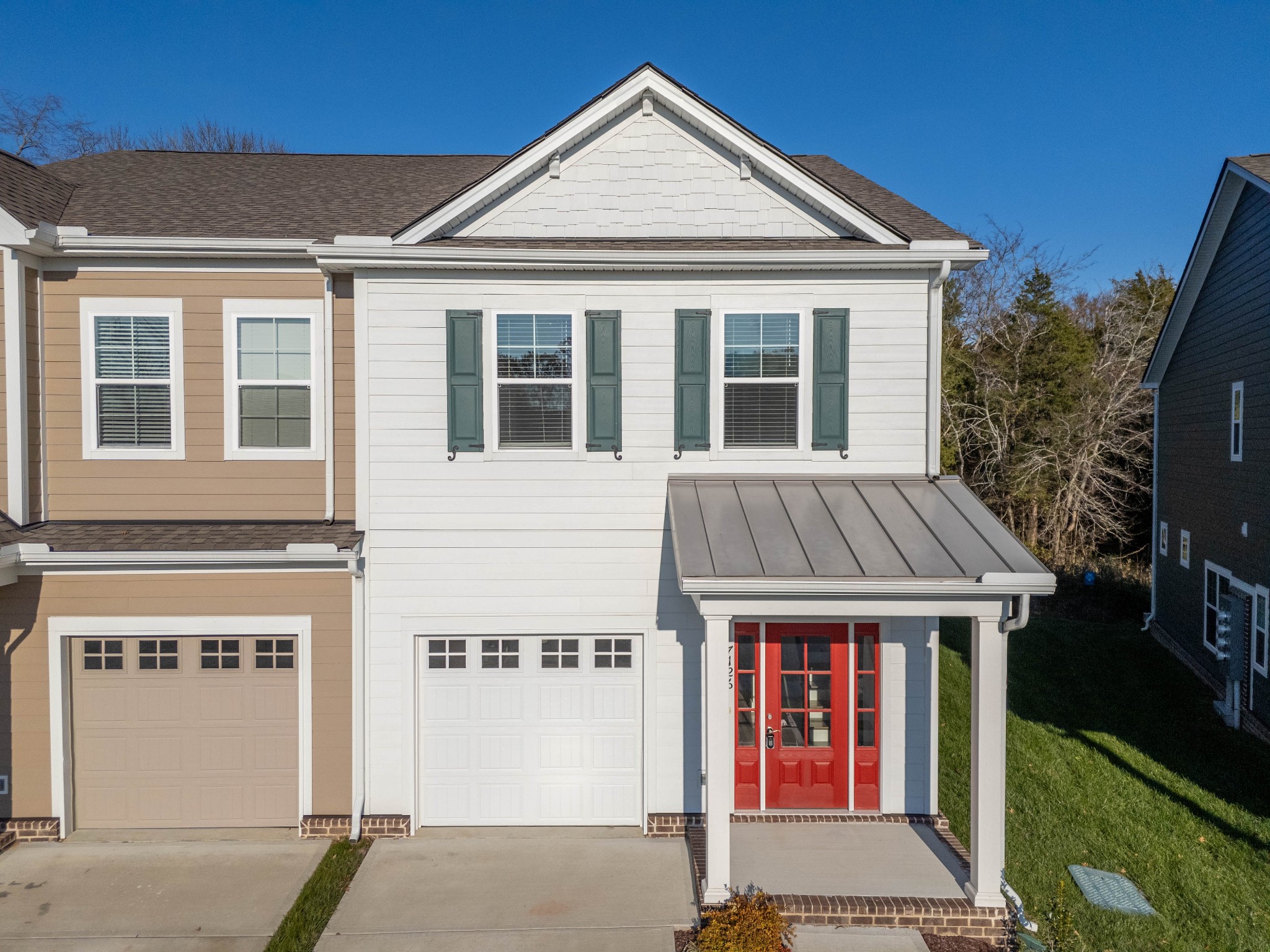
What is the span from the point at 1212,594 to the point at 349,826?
13850 mm

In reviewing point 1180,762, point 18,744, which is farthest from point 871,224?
point 18,744

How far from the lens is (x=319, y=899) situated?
6586mm

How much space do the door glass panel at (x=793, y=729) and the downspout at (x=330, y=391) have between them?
5276mm

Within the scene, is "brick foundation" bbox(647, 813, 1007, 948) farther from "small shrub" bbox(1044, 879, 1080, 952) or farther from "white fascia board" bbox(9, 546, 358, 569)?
"white fascia board" bbox(9, 546, 358, 569)

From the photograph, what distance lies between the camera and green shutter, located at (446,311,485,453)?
768 cm

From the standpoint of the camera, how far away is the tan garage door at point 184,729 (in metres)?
7.68

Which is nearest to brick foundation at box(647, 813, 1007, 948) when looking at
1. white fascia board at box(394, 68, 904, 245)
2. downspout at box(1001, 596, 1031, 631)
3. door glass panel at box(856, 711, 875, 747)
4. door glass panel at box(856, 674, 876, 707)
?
door glass panel at box(856, 711, 875, 747)

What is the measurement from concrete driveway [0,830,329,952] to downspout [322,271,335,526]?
132 inches

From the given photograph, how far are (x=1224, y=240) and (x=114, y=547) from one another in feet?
52.9

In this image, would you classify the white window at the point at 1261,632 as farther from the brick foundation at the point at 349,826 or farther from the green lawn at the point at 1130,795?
the brick foundation at the point at 349,826

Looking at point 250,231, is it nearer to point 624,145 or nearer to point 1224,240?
point 624,145

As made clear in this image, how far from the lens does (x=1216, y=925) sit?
6.28 meters

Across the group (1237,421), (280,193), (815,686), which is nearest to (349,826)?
(815,686)

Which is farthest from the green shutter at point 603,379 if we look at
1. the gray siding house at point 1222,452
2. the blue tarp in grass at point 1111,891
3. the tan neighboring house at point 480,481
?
the gray siding house at point 1222,452
